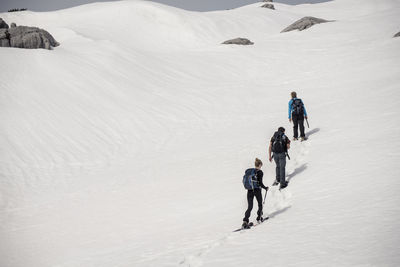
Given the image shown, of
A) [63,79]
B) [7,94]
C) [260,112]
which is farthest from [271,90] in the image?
[7,94]

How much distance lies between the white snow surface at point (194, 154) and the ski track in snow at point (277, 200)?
0.05 m

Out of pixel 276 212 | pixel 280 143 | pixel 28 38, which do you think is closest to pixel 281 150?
pixel 280 143

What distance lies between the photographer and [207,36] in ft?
167

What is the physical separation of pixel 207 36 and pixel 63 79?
31.3 m

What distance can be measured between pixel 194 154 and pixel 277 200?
6869 mm

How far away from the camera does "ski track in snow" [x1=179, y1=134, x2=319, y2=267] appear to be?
665cm

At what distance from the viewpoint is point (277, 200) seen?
9219 mm

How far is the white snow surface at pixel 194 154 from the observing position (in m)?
6.88

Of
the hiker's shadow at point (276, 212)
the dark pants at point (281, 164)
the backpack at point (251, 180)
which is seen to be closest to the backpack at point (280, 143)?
the dark pants at point (281, 164)

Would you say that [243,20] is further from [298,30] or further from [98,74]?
[98,74]

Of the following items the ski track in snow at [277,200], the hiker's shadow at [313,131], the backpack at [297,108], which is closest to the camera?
the ski track in snow at [277,200]

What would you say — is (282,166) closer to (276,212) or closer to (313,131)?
(276,212)

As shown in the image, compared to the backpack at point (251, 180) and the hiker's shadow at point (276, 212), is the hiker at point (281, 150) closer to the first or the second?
the hiker's shadow at point (276, 212)

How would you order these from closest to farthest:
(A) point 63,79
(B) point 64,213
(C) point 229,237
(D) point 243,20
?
1. (C) point 229,237
2. (B) point 64,213
3. (A) point 63,79
4. (D) point 243,20
